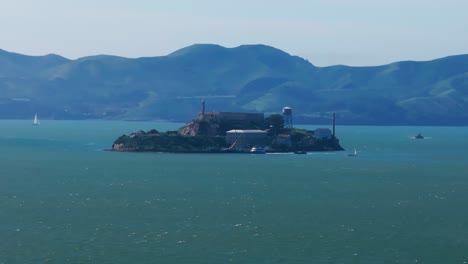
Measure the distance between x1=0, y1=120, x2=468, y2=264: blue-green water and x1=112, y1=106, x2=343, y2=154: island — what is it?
1392 centimetres

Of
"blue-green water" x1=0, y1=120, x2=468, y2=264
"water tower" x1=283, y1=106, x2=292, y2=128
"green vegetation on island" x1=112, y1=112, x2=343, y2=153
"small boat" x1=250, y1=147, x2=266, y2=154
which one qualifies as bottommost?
"blue-green water" x1=0, y1=120, x2=468, y2=264

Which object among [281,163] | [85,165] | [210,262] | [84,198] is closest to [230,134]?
[281,163]

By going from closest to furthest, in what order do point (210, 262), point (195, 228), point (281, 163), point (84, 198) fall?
point (210, 262) → point (195, 228) → point (84, 198) → point (281, 163)

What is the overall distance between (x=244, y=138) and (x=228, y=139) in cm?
143

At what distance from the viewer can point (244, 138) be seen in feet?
270

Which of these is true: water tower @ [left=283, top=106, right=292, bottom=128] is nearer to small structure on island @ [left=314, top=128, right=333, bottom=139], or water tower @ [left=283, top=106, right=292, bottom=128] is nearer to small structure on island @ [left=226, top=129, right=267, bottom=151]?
small structure on island @ [left=314, top=128, right=333, bottom=139]

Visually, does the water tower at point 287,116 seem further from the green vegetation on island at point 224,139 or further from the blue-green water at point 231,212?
the blue-green water at point 231,212

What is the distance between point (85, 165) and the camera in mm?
64625

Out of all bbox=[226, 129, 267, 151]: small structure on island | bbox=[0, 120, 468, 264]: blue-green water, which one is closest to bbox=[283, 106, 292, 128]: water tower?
bbox=[226, 129, 267, 151]: small structure on island

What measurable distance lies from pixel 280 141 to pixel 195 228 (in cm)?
5014

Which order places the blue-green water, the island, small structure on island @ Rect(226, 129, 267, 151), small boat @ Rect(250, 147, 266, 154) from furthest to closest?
small structure on island @ Rect(226, 129, 267, 151) < the island < small boat @ Rect(250, 147, 266, 154) < the blue-green water

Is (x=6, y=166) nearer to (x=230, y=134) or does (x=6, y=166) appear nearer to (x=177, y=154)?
(x=177, y=154)

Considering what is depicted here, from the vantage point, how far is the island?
81.7 m

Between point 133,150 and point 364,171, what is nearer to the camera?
point 364,171
